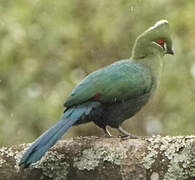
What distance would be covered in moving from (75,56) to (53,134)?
11.6 feet

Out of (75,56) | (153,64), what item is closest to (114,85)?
(153,64)

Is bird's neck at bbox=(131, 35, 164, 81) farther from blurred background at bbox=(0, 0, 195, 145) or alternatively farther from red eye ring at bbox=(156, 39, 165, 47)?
blurred background at bbox=(0, 0, 195, 145)

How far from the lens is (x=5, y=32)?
610 cm

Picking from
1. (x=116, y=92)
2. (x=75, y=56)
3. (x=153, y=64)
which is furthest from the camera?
(x=75, y=56)

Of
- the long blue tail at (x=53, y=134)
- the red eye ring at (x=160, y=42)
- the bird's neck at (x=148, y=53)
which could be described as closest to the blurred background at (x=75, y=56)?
the bird's neck at (x=148, y=53)

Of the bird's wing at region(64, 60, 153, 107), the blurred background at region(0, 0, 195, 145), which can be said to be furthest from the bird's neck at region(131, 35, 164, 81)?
the blurred background at region(0, 0, 195, 145)

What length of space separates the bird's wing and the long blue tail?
5cm

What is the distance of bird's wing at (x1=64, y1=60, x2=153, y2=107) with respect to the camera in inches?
142

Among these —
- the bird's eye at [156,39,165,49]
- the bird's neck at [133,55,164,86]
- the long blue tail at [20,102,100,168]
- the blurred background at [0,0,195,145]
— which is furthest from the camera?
the blurred background at [0,0,195,145]

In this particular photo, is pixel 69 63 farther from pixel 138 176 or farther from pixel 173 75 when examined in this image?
pixel 138 176

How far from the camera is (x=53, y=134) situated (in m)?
3.18

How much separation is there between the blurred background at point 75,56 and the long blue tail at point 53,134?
224 centimetres

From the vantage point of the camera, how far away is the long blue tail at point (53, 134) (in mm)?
2859

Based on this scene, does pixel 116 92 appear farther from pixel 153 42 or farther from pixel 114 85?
pixel 153 42
